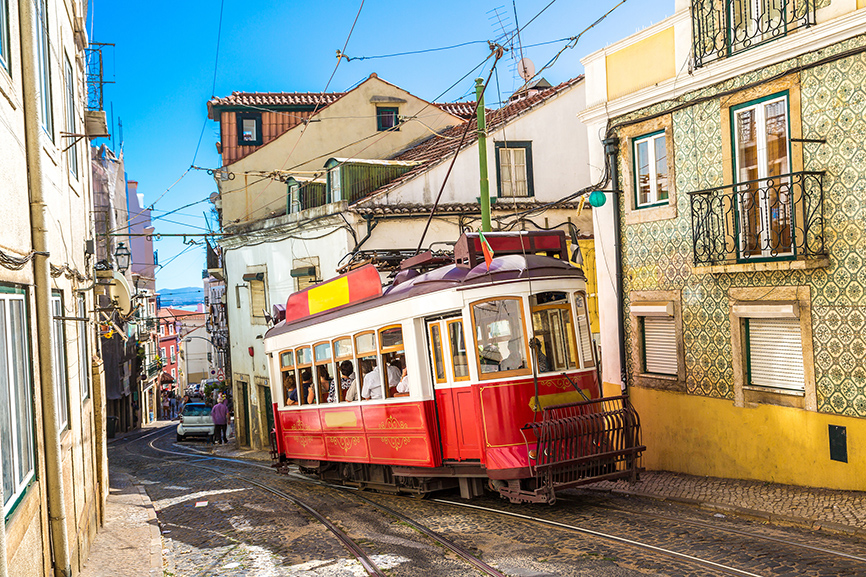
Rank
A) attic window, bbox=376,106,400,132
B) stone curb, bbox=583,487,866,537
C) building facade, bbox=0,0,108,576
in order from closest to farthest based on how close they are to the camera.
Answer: building facade, bbox=0,0,108,576 → stone curb, bbox=583,487,866,537 → attic window, bbox=376,106,400,132

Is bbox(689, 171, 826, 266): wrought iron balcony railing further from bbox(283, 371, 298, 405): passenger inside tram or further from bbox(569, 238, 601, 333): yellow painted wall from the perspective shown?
bbox(283, 371, 298, 405): passenger inside tram

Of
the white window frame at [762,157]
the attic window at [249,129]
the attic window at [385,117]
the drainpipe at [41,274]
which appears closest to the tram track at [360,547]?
the drainpipe at [41,274]

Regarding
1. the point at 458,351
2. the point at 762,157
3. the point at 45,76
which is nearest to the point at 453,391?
the point at 458,351

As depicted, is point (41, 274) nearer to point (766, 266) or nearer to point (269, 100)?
point (766, 266)

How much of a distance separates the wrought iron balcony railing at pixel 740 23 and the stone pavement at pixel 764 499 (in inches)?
229

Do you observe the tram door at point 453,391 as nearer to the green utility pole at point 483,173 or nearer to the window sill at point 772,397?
the green utility pole at point 483,173

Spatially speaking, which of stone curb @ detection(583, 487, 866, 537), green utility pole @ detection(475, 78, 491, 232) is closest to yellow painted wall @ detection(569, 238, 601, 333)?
green utility pole @ detection(475, 78, 491, 232)

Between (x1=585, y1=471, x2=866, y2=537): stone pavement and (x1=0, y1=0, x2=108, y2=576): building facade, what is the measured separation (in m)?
7.07

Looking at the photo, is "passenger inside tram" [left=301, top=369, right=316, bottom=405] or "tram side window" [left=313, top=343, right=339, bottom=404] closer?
"tram side window" [left=313, top=343, right=339, bottom=404]

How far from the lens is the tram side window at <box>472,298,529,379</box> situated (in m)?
9.47

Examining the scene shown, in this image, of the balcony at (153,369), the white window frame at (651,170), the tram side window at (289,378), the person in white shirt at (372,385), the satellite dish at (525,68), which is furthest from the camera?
the balcony at (153,369)

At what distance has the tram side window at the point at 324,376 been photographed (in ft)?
40.6

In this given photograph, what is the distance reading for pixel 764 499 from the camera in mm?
9711

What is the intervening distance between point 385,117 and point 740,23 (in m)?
15.7
